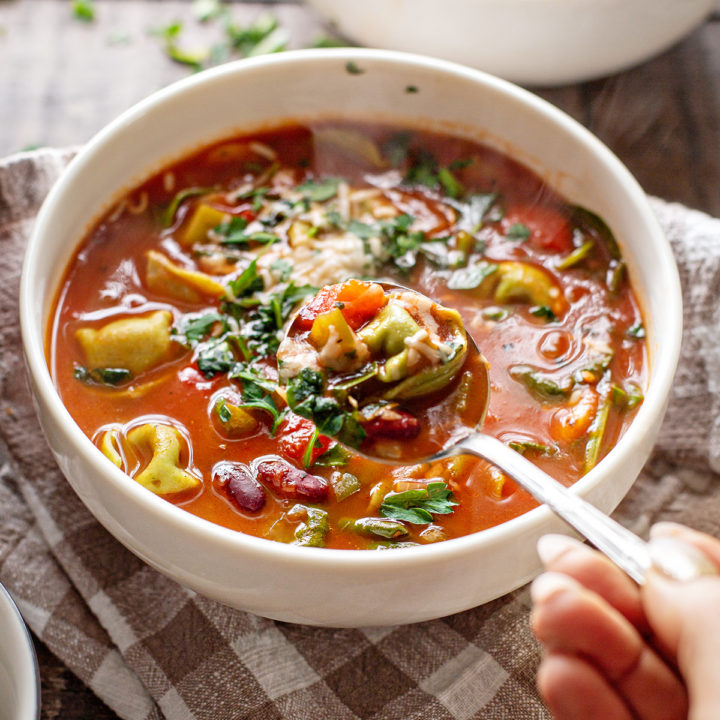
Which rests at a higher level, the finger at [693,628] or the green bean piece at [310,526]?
the finger at [693,628]

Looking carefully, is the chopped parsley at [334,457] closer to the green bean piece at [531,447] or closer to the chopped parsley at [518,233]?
the green bean piece at [531,447]

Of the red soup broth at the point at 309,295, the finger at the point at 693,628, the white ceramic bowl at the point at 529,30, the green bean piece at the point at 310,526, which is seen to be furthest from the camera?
the white ceramic bowl at the point at 529,30

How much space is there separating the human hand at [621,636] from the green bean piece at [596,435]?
0.89 meters

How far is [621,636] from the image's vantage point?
1.59 m

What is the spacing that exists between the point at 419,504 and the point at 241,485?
457 mm

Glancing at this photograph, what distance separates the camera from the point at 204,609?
2.59 meters

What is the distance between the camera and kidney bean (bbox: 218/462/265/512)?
240 centimetres

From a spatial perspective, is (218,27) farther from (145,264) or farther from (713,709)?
(713,709)

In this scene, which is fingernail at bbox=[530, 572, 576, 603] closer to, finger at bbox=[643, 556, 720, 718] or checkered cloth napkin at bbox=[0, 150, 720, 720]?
finger at bbox=[643, 556, 720, 718]

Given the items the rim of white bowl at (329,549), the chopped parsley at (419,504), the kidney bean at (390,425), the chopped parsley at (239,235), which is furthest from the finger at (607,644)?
the chopped parsley at (239,235)

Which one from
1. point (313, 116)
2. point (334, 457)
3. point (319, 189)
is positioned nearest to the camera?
point (334, 457)

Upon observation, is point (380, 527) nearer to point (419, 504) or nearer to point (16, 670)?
point (419, 504)

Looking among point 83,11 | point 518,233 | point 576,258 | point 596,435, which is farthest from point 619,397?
point 83,11

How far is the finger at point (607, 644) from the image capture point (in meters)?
1.57
